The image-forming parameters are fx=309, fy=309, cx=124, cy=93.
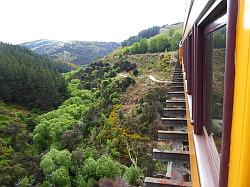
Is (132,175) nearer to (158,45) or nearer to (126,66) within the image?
(126,66)

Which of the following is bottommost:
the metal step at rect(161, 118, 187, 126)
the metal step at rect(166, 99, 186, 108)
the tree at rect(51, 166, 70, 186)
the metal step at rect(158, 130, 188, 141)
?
the tree at rect(51, 166, 70, 186)

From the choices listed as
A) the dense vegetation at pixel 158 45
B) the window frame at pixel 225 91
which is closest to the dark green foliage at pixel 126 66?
the dense vegetation at pixel 158 45

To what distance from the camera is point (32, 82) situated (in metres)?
63.2

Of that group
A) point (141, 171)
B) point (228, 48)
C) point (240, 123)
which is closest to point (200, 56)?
point (228, 48)

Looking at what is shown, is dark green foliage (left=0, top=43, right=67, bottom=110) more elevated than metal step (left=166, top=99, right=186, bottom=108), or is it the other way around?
metal step (left=166, top=99, right=186, bottom=108)

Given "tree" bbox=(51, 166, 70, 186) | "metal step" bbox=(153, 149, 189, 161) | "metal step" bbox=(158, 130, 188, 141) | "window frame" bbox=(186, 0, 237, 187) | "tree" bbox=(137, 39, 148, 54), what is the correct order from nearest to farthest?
1. "window frame" bbox=(186, 0, 237, 187)
2. "metal step" bbox=(153, 149, 189, 161)
3. "metal step" bbox=(158, 130, 188, 141)
4. "tree" bbox=(51, 166, 70, 186)
5. "tree" bbox=(137, 39, 148, 54)

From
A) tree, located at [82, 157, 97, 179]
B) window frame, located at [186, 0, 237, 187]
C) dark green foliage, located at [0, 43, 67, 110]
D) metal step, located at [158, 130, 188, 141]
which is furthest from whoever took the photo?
dark green foliage, located at [0, 43, 67, 110]

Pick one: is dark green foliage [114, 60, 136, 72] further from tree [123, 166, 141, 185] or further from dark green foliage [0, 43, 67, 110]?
tree [123, 166, 141, 185]

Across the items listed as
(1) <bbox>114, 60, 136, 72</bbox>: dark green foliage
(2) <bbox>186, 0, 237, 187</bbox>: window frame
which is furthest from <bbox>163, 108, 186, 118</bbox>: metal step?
(1) <bbox>114, 60, 136, 72</bbox>: dark green foliage

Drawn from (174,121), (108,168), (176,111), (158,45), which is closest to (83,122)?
(108,168)

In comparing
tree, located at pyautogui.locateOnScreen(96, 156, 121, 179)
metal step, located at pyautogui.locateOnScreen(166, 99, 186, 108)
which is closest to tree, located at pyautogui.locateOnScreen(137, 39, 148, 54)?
tree, located at pyautogui.locateOnScreen(96, 156, 121, 179)

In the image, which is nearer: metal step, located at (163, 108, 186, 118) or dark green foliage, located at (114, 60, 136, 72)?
metal step, located at (163, 108, 186, 118)

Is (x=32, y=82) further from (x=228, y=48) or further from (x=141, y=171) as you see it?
(x=228, y=48)

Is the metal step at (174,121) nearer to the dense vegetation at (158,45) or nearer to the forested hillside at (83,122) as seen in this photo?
the forested hillside at (83,122)
